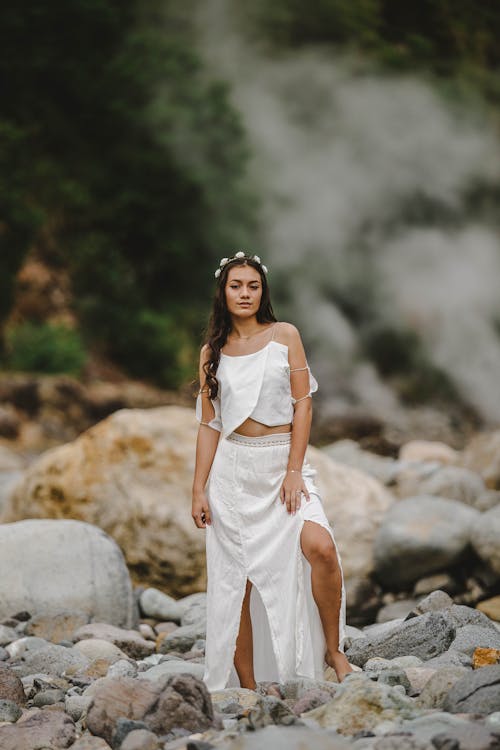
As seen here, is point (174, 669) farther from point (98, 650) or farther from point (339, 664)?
point (339, 664)

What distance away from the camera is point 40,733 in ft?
10.5

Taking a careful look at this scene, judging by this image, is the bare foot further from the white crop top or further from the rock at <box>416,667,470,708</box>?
the white crop top

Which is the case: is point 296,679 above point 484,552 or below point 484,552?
below

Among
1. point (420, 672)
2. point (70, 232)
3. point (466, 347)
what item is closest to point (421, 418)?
point (466, 347)

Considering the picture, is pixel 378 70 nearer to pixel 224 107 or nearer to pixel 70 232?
pixel 224 107

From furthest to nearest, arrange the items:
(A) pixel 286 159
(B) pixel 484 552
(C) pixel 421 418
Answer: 1. (A) pixel 286 159
2. (C) pixel 421 418
3. (B) pixel 484 552

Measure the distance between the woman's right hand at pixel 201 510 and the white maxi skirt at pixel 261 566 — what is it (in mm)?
27

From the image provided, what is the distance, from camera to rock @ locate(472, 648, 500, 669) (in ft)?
12.5

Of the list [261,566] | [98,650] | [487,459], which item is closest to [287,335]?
[261,566]

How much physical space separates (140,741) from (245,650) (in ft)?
3.09

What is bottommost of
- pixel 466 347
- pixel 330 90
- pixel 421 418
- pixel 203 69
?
pixel 421 418

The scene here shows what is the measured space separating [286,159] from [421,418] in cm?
1074

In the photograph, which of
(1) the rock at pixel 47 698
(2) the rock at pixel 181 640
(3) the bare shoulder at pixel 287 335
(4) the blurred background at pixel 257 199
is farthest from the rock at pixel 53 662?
(4) the blurred background at pixel 257 199

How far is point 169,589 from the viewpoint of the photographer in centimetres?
654
